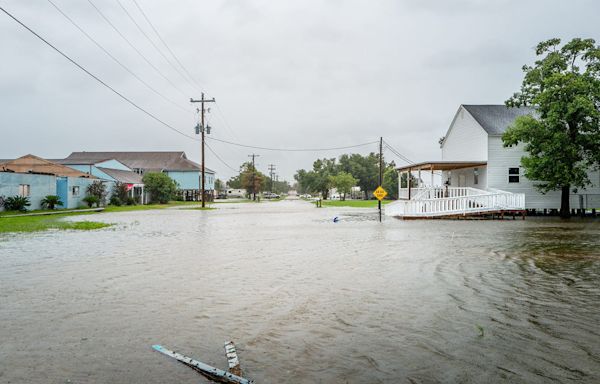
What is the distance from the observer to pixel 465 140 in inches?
1471

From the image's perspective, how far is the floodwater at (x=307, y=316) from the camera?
165 inches

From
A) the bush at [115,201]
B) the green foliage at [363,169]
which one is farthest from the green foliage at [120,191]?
the green foliage at [363,169]

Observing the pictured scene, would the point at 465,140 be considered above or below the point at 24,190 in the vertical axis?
above

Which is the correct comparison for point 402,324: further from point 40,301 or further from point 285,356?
point 40,301

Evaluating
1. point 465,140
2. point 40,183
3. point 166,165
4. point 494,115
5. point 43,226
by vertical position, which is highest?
point 494,115

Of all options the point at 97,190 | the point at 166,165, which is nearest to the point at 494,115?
the point at 97,190

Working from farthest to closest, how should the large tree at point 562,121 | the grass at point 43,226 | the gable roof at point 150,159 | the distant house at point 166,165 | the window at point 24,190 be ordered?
1. the gable roof at point 150,159
2. the distant house at point 166,165
3. the window at point 24,190
4. the large tree at point 562,121
5. the grass at point 43,226

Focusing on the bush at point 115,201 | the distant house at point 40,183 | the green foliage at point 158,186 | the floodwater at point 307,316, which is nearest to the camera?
the floodwater at point 307,316

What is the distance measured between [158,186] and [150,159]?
27.7 metres

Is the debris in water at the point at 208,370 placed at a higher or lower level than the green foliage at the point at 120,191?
lower

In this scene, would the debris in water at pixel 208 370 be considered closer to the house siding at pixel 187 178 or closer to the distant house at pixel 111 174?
the distant house at pixel 111 174

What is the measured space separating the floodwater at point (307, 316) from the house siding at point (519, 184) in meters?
22.4

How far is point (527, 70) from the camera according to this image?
31.0 metres

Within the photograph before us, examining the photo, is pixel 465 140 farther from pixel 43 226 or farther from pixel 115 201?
pixel 115 201
